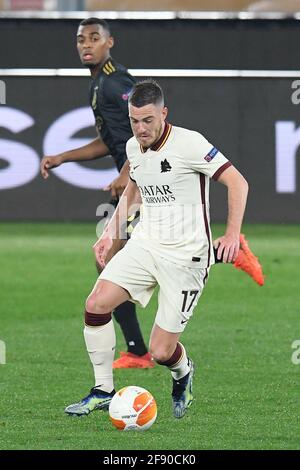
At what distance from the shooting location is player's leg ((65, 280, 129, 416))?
751 cm

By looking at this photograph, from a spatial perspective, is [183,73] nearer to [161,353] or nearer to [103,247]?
[103,247]

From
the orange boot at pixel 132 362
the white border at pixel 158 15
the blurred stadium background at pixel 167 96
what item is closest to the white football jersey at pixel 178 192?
the orange boot at pixel 132 362

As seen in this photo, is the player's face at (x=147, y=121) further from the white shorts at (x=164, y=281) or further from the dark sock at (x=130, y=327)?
the dark sock at (x=130, y=327)

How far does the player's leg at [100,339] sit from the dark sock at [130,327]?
1.81m

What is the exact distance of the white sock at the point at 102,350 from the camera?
7.64 m

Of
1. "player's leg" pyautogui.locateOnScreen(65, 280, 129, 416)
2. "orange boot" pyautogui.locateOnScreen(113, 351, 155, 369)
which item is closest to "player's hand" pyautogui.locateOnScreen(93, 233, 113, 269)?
"player's leg" pyautogui.locateOnScreen(65, 280, 129, 416)

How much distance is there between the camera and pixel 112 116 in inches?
372

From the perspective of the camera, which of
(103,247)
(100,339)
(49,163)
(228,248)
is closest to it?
(228,248)

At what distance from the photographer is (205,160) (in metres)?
7.39

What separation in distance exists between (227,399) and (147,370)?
1.32 metres

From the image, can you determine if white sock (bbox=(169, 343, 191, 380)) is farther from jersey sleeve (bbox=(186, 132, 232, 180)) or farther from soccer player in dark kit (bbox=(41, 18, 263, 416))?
soccer player in dark kit (bbox=(41, 18, 263, 416))

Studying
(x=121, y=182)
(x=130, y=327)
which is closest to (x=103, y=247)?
(x=121, y=182)

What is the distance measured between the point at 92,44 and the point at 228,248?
280cm

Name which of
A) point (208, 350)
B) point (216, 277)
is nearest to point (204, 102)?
point (216, 277)
